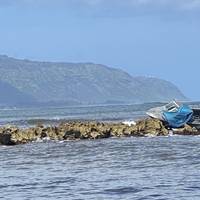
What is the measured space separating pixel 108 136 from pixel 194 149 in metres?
12.1

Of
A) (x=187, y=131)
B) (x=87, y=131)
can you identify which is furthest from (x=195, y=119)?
(x=87, y=131)

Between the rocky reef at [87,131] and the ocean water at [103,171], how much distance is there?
125 inches

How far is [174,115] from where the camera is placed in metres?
51.6

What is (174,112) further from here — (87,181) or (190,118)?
(87,181)

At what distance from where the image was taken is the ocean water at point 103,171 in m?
23.6

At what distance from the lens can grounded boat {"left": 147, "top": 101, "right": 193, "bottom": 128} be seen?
5131 cm

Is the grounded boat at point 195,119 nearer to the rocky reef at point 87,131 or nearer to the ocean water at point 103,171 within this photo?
the rocky reef at point 87,131

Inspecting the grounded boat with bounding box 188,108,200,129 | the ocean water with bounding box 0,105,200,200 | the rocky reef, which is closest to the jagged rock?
the rocky reef

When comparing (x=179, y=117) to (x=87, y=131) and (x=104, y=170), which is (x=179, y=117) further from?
(x=104, y=170)

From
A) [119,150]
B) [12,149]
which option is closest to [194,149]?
[119,150]

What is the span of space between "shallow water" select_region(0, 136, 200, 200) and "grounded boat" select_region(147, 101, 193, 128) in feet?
28.1

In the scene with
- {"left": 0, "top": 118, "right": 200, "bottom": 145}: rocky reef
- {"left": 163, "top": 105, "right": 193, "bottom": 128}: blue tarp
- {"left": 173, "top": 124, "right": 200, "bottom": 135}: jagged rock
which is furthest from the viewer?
{"left": 163, "top": 105, "right": 193, "bottom": 128}: blue tarp

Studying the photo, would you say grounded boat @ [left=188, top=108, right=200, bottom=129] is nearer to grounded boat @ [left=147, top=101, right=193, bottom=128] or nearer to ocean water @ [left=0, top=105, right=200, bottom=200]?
grounded boat @ [left=147, top=101, right=193, bottom=128]

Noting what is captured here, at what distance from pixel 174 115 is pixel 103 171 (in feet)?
76.6
